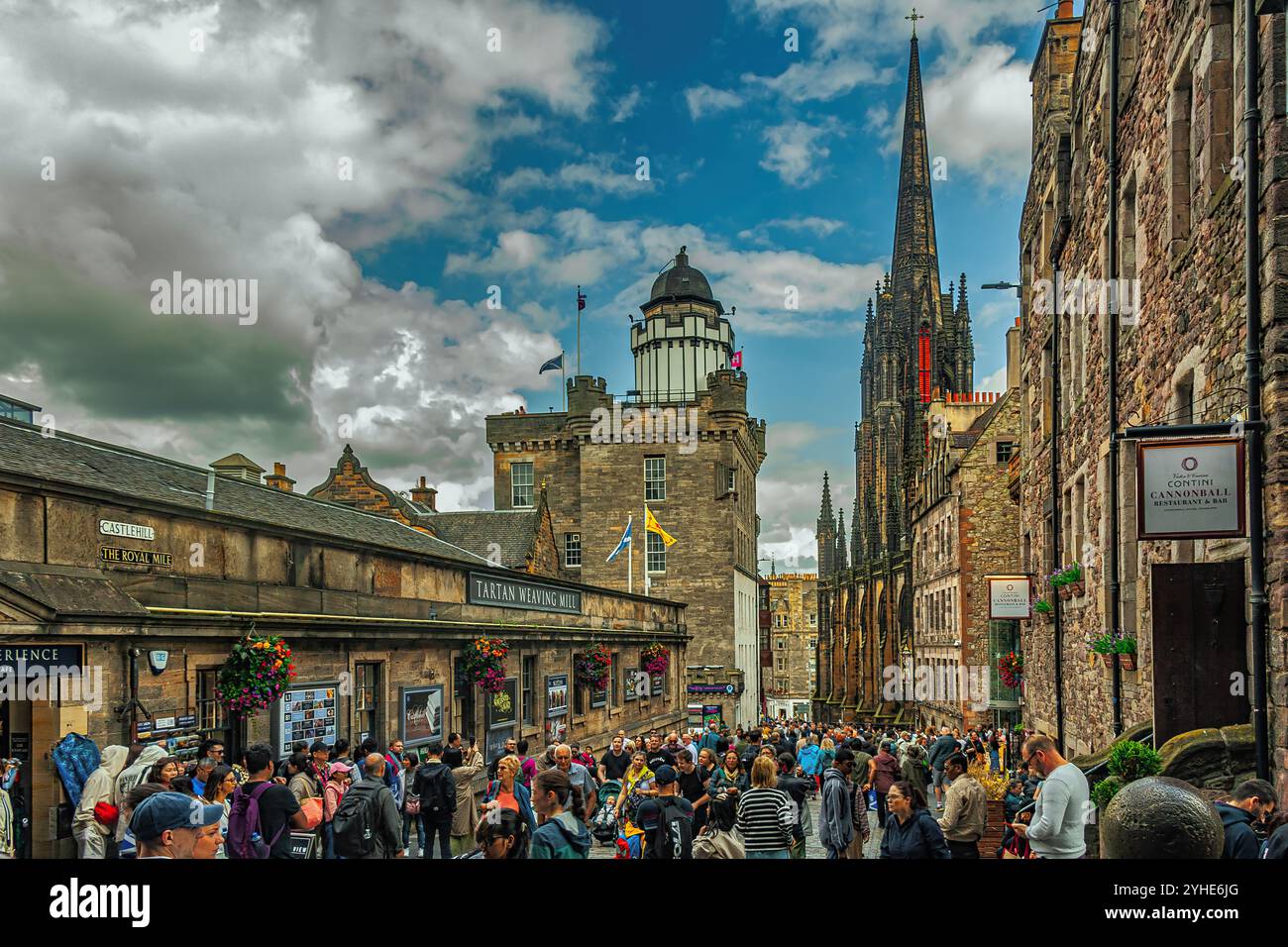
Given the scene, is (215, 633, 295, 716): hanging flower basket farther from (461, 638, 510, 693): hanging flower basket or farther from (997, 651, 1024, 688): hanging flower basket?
(997, 651, 1024, 688): hanging flower basket

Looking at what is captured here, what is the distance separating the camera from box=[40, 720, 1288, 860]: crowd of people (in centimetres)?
598

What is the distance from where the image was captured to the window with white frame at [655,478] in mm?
53688

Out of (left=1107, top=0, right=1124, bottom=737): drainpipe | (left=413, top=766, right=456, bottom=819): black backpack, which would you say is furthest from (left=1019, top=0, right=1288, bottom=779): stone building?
(left=413, top=766, right=456, bottom=819): black backpack

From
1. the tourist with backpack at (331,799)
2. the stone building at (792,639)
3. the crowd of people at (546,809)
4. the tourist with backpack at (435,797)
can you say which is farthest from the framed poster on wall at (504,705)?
the stone building at (792,639)

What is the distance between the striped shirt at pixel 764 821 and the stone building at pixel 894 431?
5965 centimetres

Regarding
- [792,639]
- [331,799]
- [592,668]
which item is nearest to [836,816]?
[331,799]

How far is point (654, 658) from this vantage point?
33.2m

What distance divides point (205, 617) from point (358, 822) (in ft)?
15.4

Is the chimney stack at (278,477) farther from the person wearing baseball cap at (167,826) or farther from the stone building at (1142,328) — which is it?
the person wearing baseball cap at (167,826)

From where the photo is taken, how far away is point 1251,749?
9.81m

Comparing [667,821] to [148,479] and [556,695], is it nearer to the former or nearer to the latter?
[148,479]

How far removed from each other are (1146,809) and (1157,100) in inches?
497
